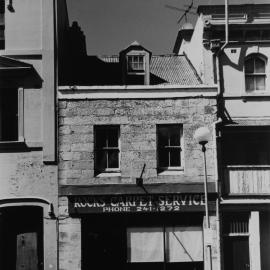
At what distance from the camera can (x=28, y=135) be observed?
66.5 ft

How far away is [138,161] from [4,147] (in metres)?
5.08

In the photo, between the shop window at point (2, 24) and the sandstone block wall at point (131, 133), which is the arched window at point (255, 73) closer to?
the sandstone block wall at point (131, 133)

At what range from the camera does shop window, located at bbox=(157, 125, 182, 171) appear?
2080 centimetres

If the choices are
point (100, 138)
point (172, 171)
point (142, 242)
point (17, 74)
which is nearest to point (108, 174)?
point (100, 138)

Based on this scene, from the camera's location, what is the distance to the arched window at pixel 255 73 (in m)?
22.1

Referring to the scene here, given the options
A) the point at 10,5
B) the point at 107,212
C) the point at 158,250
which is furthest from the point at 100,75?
the point at 158,250

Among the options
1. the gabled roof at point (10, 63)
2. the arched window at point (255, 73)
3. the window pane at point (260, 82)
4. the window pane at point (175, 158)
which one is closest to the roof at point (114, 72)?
the gabled roof at point (10, 63)

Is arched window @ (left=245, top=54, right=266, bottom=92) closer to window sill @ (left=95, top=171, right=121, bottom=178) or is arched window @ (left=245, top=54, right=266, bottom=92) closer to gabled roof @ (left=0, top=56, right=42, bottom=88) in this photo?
window sill @ (left=95, top=171, right=121, bottom=178)

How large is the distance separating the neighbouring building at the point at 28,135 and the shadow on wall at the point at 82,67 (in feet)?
4.21

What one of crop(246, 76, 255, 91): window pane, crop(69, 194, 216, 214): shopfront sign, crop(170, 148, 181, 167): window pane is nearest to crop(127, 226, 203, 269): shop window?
crop(69, 194, 216, 214): shopfront sign

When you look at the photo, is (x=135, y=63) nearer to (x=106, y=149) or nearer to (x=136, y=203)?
(x=106, y=149)

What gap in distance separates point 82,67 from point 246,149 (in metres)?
8.31

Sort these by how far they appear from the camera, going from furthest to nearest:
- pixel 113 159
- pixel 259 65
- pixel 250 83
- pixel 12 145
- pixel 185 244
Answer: pixel 259 65 < pixel 250 83 < pixel 113 159 < pixel 185 244 < pixel 12 145

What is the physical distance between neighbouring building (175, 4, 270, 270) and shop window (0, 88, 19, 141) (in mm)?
7667
